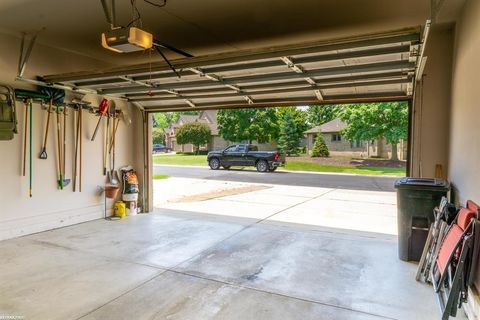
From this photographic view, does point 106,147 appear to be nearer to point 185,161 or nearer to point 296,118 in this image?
point 185,161

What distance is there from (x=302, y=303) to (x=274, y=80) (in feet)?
8.94

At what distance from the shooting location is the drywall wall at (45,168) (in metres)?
4.71

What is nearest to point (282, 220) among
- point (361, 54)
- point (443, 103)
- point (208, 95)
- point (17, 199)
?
point (208, 95)

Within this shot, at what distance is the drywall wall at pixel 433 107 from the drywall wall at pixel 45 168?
5.09 m

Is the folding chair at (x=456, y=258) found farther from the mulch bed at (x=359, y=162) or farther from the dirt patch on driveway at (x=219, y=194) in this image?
the mulch bed at (x=359, y=162)

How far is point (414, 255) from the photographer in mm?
3840

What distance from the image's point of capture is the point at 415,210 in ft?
12.2

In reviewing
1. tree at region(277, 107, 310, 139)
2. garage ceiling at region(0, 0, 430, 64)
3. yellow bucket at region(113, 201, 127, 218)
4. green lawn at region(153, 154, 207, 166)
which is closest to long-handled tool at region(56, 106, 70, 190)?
yellow bucket at region(113, 201, 127, 218)

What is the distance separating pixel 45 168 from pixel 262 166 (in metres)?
12.0

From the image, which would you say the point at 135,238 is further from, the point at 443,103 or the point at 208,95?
the point at 443,103

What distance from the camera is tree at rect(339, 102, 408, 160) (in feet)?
60.7

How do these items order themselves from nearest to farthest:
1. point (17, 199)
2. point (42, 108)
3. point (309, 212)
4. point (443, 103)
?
1. point (443, 103)
2. point (17, 199)
3. point (42, 108)
4. point (309, 212)

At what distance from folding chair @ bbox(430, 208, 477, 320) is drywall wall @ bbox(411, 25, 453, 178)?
1886mm

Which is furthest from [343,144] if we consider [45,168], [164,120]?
[164,120]
